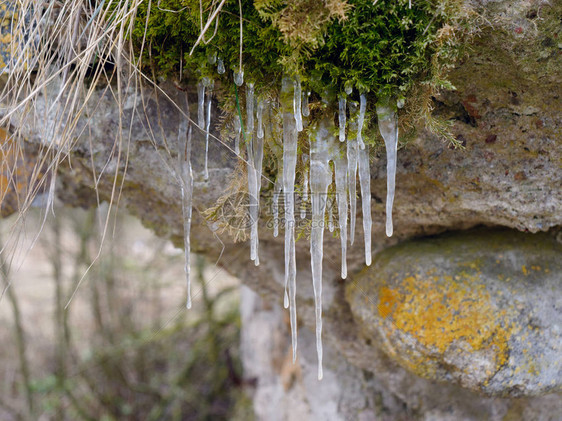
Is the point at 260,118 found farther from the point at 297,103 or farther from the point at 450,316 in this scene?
the point at 450,316

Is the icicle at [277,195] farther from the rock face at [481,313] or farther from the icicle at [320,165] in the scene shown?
the rock face at [481,313]

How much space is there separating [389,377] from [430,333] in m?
0.71

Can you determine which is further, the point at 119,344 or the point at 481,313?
the point at 119,344

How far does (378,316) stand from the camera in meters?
1.81

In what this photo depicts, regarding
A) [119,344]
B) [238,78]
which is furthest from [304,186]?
[119,344]

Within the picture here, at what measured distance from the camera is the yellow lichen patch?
1.64 meters

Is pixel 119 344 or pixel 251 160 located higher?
pixel 251 160

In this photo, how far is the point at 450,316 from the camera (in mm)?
1668

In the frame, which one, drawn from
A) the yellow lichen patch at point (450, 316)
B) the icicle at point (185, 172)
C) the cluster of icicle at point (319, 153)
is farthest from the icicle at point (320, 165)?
the yellow lichen patch at point (450, 316)

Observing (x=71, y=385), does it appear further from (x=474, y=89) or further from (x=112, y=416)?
(x=474, y=89)

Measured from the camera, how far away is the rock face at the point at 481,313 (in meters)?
1.65

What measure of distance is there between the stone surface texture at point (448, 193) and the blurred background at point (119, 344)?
2.05m

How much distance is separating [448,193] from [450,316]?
0.43 meters

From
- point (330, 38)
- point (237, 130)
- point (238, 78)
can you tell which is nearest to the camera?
point (330, 38)
